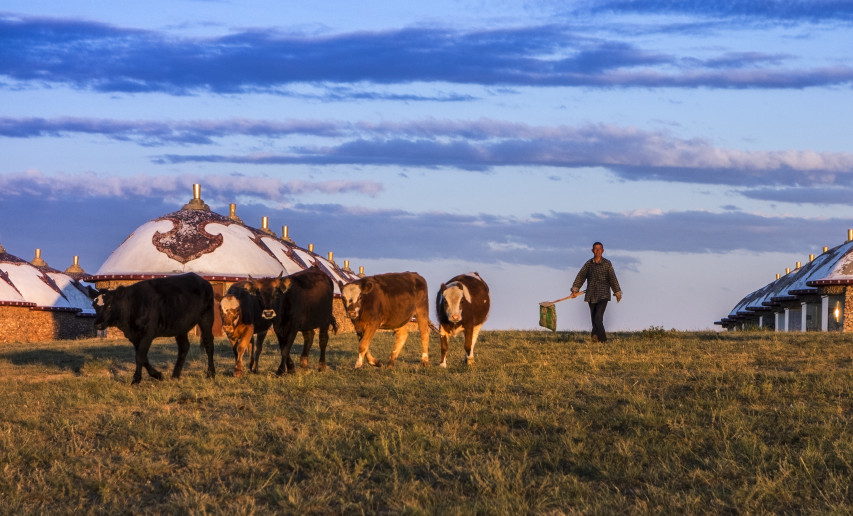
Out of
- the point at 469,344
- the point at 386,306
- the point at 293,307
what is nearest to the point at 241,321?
the point at 293,307

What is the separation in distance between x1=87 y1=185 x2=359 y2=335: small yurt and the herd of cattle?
80.4 feet

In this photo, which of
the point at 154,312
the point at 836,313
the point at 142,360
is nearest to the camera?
the point at 142,360

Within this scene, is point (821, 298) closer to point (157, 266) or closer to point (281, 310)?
point (157, 266)

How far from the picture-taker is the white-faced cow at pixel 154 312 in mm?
15992

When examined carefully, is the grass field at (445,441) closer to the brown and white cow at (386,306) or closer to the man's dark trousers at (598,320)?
the brown and white cow at (386,306)

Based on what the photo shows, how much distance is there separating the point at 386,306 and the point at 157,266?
1112 inches

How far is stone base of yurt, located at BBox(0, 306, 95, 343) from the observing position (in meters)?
53.0

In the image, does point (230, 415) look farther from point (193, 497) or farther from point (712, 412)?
point (712, 412)

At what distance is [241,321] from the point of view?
680 inches

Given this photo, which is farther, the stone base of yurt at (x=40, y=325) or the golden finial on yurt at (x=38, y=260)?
the golden finial on yurt at (x=38, y=260)

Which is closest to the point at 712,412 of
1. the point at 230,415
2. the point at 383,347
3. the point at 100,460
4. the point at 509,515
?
the point at 509,515

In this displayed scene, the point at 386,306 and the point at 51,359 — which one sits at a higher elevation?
the point at 386,306

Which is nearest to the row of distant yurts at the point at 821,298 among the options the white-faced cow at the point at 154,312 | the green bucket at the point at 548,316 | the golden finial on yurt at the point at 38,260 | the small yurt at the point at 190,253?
the green bucket at the point at 548,316

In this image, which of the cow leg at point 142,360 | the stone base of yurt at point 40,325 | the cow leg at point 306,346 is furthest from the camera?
the stone base of yurt at point 40,325
